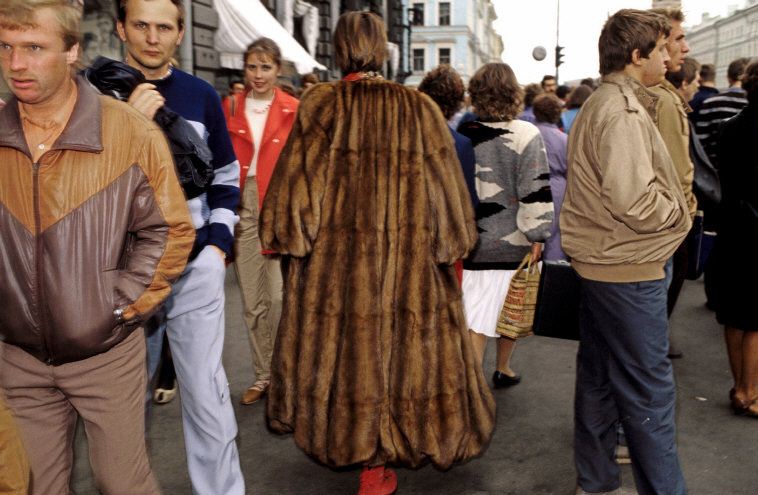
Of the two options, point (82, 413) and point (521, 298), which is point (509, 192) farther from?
point (82, 413)

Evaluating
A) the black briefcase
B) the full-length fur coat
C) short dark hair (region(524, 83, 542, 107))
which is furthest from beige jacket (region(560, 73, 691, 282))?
short dark hair (region(524, 83, 542, 107))

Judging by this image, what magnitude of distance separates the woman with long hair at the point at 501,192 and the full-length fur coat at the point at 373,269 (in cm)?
127

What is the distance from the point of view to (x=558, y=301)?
3463 millimetres

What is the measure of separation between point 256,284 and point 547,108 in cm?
265

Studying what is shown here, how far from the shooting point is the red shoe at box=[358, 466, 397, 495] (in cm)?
342

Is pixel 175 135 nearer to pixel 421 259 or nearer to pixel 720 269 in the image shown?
pixel 421 259

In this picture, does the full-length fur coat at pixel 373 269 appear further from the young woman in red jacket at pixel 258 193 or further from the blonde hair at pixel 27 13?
the young woman in red jacket at pixel 258 193

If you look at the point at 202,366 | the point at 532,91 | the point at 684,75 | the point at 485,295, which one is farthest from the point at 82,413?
the point at 532,91

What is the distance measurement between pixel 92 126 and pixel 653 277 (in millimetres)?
2158

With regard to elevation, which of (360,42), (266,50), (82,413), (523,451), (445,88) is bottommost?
(523,451)

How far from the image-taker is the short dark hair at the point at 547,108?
5809mm

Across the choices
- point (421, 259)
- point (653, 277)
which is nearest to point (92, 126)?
point (421, 259)

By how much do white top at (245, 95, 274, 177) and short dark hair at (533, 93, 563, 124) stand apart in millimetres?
2110

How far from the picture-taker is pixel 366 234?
3006 millimetres
